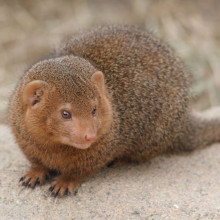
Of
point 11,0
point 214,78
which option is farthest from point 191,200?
point 11,0

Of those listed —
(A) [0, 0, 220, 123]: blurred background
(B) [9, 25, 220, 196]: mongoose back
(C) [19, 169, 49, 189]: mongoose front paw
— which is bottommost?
(A) [0, 0, 220, 123]: blurred background

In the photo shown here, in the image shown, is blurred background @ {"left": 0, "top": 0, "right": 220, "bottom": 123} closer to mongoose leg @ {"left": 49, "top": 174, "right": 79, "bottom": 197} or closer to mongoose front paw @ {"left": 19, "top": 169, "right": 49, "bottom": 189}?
mongoose front paw @ {"left": 19, "top": 169, "right": 49, "bottom": 189}

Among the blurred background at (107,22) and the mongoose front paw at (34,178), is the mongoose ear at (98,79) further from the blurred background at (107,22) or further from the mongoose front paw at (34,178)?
the blurred background at (107,22)

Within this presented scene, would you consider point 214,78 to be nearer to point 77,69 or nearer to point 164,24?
point 164,24

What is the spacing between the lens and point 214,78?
26.7 ft

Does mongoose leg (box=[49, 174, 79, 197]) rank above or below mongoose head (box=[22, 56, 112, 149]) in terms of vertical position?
below

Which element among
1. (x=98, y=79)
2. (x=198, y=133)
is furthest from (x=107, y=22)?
(x=98, y=79)

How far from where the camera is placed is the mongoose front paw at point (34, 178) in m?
4.33

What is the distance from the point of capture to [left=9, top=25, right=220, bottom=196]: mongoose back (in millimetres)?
3791

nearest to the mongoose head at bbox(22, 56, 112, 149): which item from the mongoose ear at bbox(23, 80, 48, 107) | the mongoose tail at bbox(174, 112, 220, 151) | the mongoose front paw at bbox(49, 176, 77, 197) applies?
the mongoose ear at bbox(23, 80, 48, 107)

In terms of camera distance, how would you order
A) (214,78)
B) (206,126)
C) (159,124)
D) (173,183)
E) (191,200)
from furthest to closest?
(214,78) < (206,126) < (159,124) < (173,183) < (191,200)

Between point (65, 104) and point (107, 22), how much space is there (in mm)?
5441

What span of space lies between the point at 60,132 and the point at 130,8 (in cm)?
703

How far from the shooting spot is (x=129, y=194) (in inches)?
166
